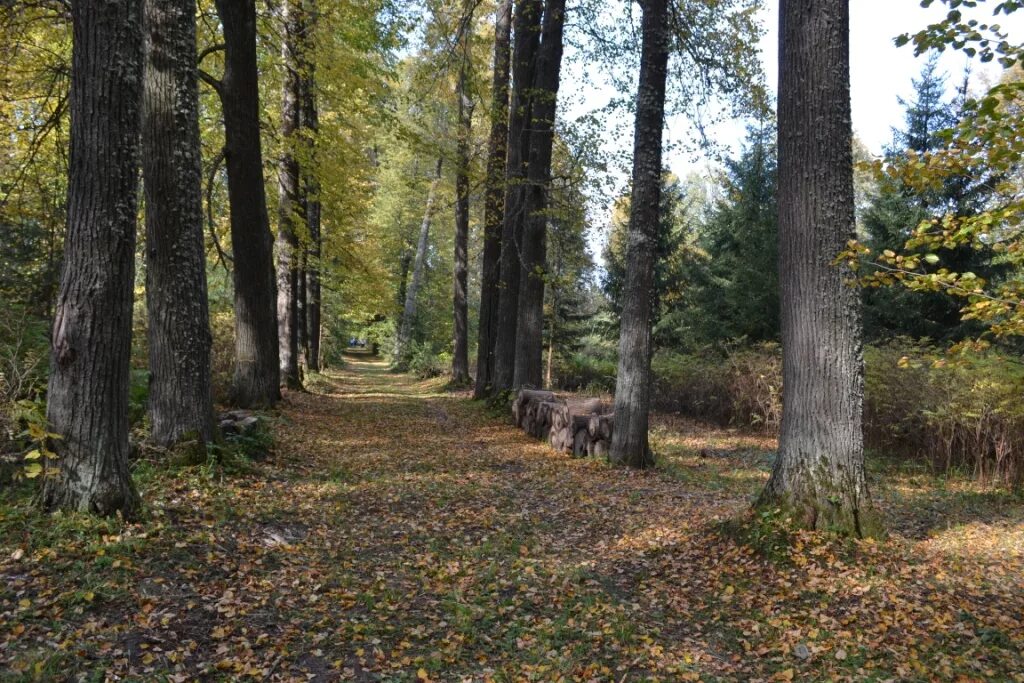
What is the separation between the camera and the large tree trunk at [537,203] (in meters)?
12.7

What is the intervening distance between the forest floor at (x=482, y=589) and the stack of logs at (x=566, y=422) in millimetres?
2259

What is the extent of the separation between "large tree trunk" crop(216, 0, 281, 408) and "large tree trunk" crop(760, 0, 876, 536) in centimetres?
829

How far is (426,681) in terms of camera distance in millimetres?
3562

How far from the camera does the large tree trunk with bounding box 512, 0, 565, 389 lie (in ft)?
41.7

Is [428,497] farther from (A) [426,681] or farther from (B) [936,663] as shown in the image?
(B) [936,663]

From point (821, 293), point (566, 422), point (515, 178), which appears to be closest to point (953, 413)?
point (566, 422)

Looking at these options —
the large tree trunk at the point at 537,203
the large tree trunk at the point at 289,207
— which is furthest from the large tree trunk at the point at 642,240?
the large tree trunk at the point at 289,207

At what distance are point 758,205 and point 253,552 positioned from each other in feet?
55.4

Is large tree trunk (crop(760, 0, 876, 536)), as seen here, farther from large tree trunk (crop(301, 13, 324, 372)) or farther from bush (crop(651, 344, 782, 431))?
large tree trunk (crop(301, 13, 324, 372))

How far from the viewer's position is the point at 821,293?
16.4 ft

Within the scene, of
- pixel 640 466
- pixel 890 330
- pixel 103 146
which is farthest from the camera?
pixel 890 330

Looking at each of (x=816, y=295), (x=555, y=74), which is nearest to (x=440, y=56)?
(x=555, y=74)

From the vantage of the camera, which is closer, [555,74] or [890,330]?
[555,74]

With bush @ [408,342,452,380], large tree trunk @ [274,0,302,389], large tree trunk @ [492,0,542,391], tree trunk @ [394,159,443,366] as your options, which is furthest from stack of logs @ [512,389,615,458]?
tree trunk @ [394,159,443,366]
